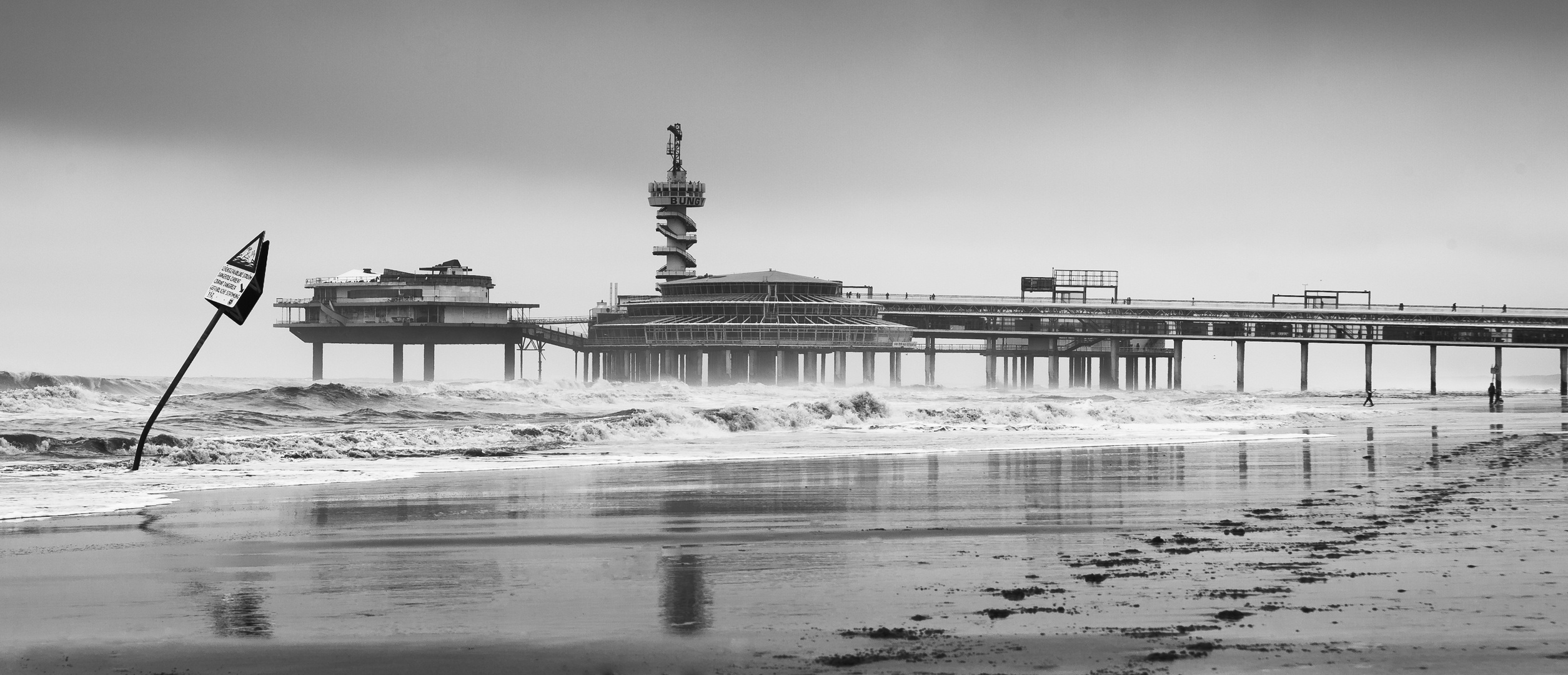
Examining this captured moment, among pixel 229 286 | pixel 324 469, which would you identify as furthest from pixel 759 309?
pixel 229 286

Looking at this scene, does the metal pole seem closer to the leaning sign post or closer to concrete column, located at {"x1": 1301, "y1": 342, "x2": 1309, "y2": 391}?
the leaning sign post

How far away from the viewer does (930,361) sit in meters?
120

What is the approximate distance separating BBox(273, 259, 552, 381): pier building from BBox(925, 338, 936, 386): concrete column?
33612 mm

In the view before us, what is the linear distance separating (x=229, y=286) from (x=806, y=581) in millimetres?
11171

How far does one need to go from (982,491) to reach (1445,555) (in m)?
6.72

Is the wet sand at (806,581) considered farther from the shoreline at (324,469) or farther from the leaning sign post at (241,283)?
the leaning sign post at (241,283)

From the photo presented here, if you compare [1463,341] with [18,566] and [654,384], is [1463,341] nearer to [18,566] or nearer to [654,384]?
[654,384]

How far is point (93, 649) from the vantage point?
270 inches

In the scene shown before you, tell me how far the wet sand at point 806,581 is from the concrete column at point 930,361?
332 ft

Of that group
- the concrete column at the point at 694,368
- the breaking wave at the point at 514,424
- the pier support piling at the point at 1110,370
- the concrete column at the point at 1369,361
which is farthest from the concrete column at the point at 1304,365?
the breaking wave at the point at 514,424

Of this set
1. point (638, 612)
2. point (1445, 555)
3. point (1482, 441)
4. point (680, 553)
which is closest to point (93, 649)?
point (638, 612)

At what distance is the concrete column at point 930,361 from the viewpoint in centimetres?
11788

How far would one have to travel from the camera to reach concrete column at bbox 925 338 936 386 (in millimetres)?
117875

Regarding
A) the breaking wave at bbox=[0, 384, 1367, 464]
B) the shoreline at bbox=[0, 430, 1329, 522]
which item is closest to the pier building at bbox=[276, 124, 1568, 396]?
the breaking wave at bbox=[0, 384, 1367, 464]
